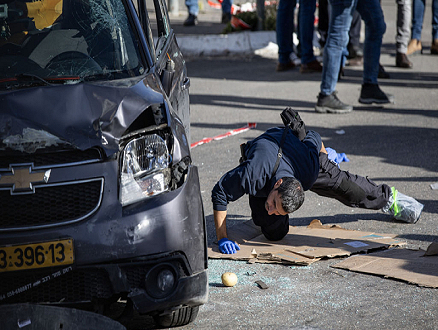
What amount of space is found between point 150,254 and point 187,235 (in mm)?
190

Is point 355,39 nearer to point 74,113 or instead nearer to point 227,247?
point 227,247

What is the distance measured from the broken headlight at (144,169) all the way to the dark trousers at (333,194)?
1.40 m

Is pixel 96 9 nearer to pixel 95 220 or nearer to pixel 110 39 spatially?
pixel 110 39

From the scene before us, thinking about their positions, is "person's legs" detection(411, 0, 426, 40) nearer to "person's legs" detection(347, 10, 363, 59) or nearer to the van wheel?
"person's legs" detection(347, 10, 363, 59)

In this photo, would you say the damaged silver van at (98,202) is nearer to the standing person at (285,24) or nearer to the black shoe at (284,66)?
the standing person at (285,24)

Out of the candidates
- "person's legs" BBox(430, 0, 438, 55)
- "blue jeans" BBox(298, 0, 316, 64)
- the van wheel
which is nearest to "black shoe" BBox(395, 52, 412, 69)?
"person's legs" BBox(430, 0, 438, 55)

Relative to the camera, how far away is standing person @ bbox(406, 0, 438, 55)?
10.3 meters

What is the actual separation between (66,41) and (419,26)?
8457mm

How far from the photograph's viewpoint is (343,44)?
7391mm

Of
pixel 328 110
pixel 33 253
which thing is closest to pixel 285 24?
pixel 328 110

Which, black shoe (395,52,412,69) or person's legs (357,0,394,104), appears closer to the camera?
person's legs (357,0,394,104)

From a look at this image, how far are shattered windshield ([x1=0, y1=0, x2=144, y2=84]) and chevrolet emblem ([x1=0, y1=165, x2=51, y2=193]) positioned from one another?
2.33ft

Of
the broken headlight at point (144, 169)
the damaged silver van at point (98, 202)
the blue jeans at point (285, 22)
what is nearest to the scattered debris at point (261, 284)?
the damaged silver van at point (98, 202)

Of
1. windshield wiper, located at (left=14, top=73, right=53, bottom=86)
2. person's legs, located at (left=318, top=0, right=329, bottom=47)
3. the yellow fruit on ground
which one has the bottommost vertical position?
the yellow fruit on ground
